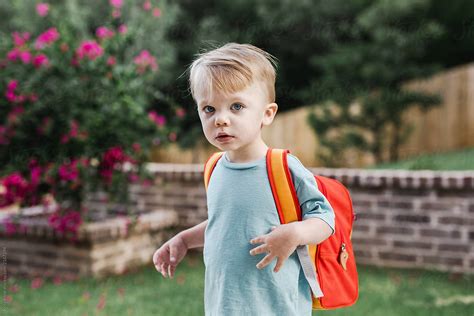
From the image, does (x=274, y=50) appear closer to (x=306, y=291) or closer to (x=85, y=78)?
(x=85, y=78)

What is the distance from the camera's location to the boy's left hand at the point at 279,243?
1948 mm

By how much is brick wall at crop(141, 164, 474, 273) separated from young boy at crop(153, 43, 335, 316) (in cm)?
374

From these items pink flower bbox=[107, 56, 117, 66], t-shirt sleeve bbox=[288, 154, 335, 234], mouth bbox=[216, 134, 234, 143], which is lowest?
t-shirt sleeve bbox=[288, 154, 335, 234]

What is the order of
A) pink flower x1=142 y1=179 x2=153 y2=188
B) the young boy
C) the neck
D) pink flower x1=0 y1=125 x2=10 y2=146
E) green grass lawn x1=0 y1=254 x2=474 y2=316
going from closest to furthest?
the young boy, the neck, green grass lawn x1=0 y1=254 x2=474 y2=316, pink flower x1=0 y1=125 x2=10 y2=146, pink flower x1=142 y1=179 x2=153 y2=188

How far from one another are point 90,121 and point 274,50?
7.97 m

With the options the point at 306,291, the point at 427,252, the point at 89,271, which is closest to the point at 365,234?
the point at 427,252

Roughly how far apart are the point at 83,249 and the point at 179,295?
3.45 ft

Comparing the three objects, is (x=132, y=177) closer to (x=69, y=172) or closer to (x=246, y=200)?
(x=69, y=172)

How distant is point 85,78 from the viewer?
5781mm

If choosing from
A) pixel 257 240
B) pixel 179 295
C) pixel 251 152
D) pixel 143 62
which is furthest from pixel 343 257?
pixel 143 62

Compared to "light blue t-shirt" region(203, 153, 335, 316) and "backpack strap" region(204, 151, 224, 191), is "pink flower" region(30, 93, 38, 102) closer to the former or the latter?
"backpack strap" region(204, 151, 224, 191)

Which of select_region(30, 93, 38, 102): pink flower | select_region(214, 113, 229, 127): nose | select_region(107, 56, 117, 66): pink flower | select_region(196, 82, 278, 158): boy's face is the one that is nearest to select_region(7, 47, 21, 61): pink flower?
select_region(30, 93, 38, 102): pink flower

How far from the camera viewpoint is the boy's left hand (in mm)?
1948

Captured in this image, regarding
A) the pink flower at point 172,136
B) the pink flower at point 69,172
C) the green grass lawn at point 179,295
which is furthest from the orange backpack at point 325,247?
the pink flower at point 172,136
